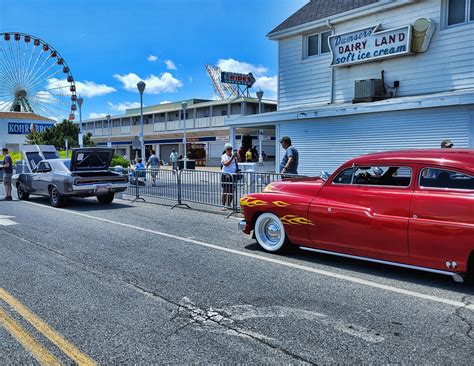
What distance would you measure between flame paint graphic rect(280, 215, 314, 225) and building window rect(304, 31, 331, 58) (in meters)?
11.1

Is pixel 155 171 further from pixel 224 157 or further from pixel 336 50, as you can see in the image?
pixel 336 50

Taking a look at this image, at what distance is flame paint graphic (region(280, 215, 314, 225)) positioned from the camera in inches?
237

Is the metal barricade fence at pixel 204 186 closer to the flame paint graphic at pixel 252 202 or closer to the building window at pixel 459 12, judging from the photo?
the flame paint graphic at pixel 252 202

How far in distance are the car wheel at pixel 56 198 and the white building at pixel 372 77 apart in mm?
7644

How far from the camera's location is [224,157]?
11.2 metres

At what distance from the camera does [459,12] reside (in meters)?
12.4

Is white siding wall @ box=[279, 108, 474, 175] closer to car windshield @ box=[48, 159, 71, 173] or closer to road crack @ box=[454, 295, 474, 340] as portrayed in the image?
car windshield @ box=[48, 159, 71, 173]

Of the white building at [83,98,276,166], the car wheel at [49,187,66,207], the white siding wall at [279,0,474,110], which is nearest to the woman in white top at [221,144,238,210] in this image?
the car wheel at [49,187,66,207]

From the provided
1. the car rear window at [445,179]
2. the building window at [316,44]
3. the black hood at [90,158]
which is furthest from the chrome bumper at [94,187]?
the car rear window at [445,179]

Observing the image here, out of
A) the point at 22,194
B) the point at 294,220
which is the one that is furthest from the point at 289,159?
the point at 22,194

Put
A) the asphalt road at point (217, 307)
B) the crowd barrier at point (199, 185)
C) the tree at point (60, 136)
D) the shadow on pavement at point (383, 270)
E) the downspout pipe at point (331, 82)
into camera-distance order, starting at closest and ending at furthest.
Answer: the asphalt road at point (217, 307), the shadow on pavement at point (383, 270), the crowd barrier at point (199, 185), the downspout pipe at point (331, 82), the tree at point (60, 136)

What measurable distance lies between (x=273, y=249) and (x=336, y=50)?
10.4 meters

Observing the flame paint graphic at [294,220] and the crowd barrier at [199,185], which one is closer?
the flame paint graphic at [294,220]

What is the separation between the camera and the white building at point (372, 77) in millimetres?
12078
